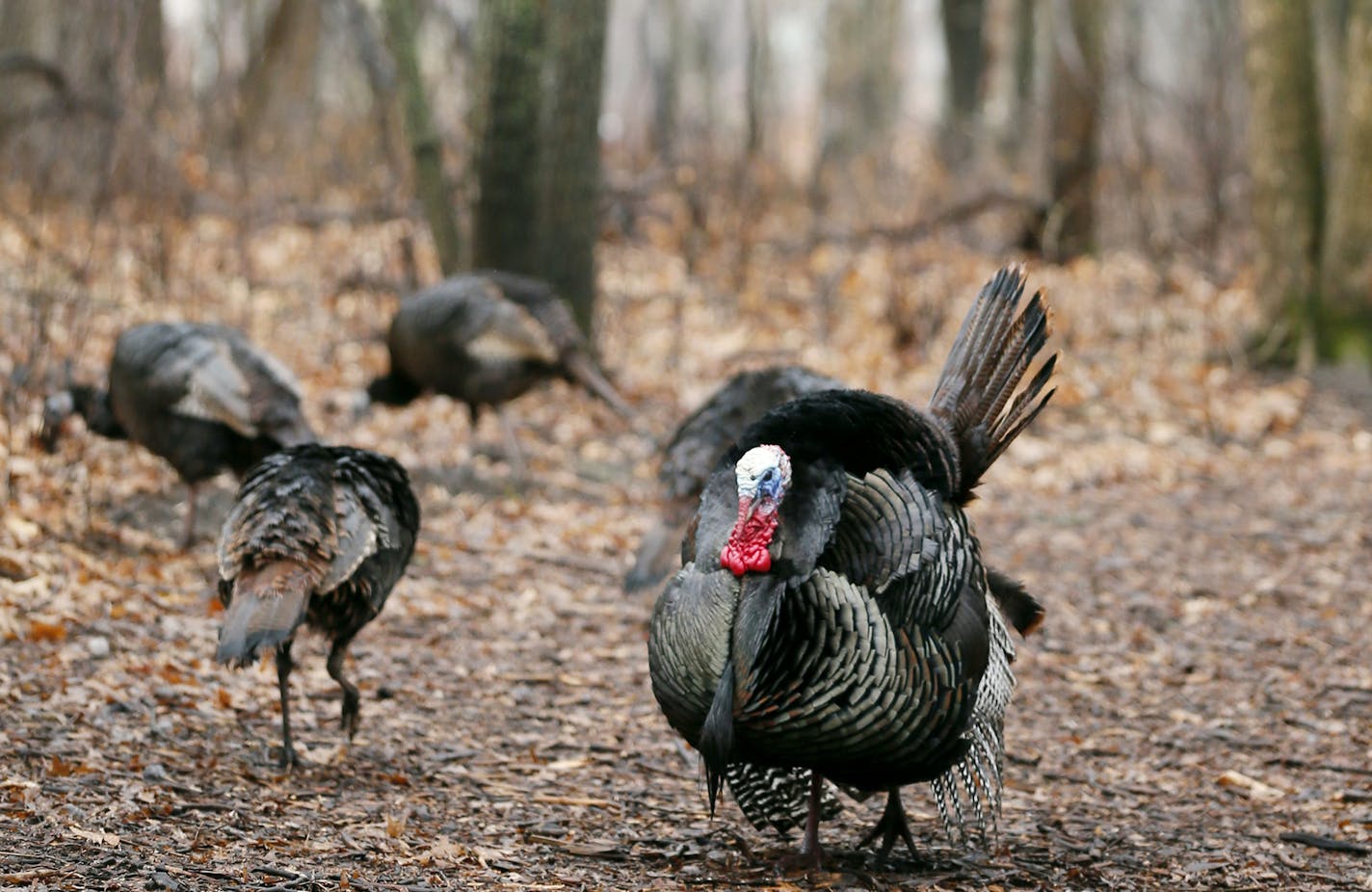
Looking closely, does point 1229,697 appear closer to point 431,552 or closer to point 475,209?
point 431,552

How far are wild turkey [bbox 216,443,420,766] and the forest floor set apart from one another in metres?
0.46

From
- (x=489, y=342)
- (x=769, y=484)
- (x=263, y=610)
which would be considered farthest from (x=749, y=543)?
(x=489, y=342)

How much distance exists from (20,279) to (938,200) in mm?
8167

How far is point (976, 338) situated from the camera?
4688 mm

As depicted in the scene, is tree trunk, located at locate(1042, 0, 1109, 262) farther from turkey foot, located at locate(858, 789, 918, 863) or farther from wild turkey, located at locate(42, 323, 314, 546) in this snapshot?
turkey foot, located at locate(858, 789, 918, 863)

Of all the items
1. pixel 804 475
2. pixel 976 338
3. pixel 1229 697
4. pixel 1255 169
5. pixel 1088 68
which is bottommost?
pixel 1229 697

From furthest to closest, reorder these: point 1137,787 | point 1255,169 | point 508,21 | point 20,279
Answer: point 1255,169 → point 20,279 → point 508,21 → point 1137,787

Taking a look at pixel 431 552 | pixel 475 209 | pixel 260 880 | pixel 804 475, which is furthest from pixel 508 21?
pixel 260 880

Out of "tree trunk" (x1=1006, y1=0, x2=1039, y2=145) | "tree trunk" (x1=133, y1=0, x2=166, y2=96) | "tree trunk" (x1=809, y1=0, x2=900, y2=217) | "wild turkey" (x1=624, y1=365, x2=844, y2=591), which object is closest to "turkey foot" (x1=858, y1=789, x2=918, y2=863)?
"wild turkey" (x1=624, y1=365, x2=844, y2=591)

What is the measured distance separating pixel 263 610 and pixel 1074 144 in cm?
1125

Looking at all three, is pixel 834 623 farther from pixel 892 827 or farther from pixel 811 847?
pixel 892 827

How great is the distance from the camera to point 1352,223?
9938mm

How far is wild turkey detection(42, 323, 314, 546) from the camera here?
6.72m

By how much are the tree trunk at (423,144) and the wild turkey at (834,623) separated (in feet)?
19.9
